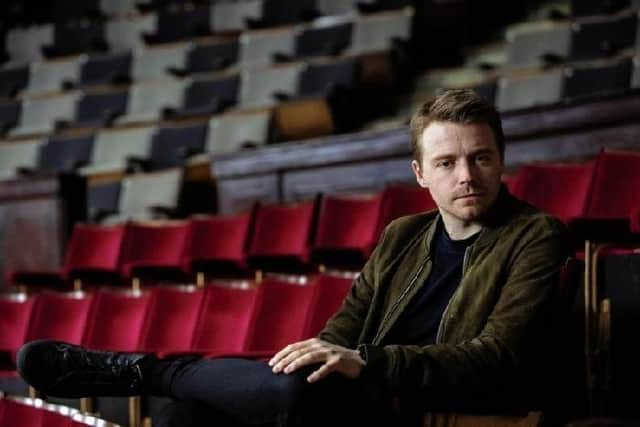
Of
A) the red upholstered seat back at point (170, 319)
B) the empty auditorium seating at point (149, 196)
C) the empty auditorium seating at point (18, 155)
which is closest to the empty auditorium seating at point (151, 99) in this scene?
the empty auditorium seating at point (18, 155)

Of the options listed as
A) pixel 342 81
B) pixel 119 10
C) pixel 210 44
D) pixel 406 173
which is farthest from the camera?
pixel 119 10

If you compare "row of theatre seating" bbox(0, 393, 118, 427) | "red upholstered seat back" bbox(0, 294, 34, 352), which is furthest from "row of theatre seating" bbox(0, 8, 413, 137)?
"row of theatre seating" bbox(0, 393, 118, 427)

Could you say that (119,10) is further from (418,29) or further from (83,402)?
(83,402)

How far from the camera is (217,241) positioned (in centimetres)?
83

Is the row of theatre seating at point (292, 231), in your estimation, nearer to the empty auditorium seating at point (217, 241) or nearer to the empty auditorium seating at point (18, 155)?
the empty auditorium seating at point (217, 241)

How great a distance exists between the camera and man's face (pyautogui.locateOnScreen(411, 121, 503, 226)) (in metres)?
0.35

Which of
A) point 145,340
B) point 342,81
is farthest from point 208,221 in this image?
point 342,81

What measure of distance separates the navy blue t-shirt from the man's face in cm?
1

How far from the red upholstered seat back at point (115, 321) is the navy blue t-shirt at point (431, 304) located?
307 mm

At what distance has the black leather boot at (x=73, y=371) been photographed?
1.18 feet

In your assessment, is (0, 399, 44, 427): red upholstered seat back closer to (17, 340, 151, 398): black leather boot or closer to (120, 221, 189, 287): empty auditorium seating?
Result: (17, 340, 151, 398): black leather boot

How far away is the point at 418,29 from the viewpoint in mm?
1296

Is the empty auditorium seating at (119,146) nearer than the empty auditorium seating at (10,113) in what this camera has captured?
Yes

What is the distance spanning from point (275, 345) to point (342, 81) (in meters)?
0.68
